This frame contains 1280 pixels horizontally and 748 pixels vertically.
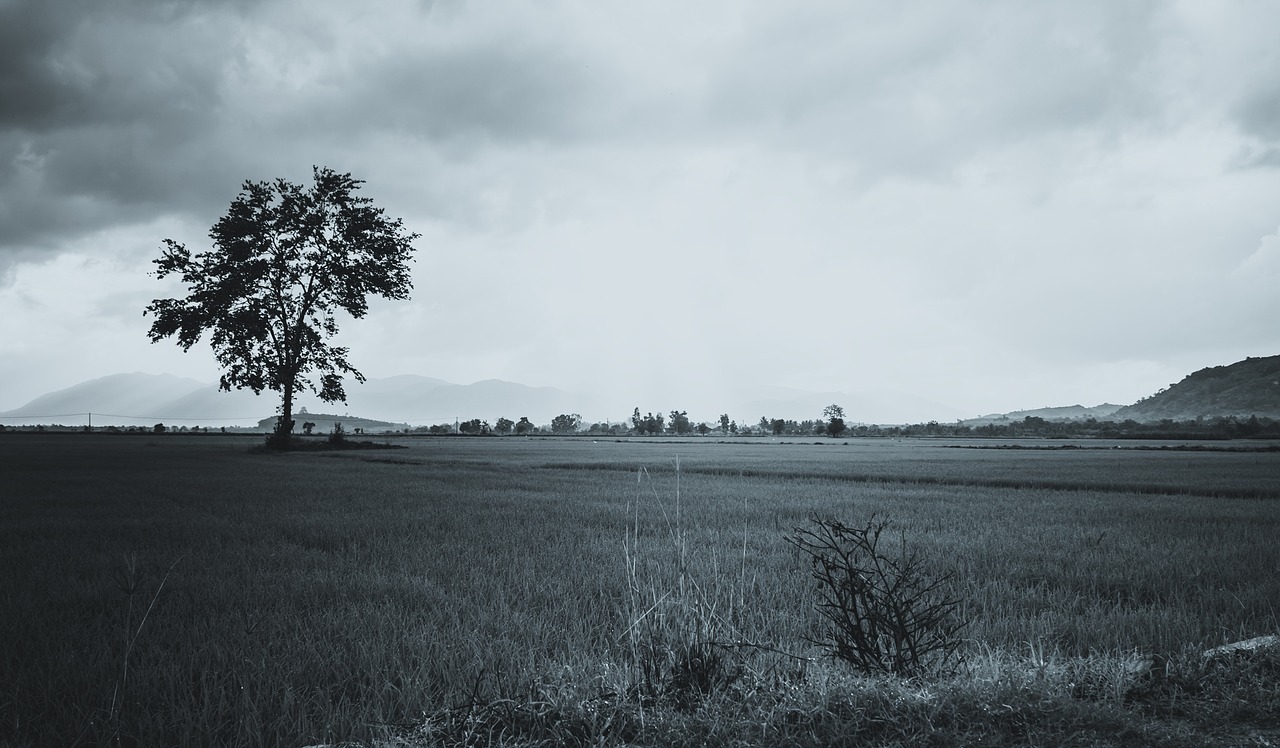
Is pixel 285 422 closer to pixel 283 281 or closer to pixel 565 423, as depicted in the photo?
pixel 283 281

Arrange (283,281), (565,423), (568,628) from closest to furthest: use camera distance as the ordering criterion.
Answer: (568,628), (283,281), (565,423)

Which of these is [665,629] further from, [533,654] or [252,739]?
[252,739]

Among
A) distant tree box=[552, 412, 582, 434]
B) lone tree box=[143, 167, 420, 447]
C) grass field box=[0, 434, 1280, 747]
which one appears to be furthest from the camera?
distant tree box=[552, 412, 582, 434]

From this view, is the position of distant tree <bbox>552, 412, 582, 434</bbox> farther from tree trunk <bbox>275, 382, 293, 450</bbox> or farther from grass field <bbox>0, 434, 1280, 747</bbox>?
grass field <bbox>0, 434, 1280, 747</bbox>

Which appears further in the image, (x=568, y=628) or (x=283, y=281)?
(x=283, y=281)

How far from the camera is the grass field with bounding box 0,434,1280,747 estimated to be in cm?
253

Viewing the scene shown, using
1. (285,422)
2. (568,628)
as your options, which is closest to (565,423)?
(285,422)

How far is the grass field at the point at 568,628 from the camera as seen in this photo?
2529 millimetres

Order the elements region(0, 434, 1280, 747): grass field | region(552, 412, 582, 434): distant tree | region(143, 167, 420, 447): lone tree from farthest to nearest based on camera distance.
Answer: region(552, 412, 582, 434): distant tree
region(143, 167, 420, 447): lone tree
region(0, 434, 1280, 747): grass field

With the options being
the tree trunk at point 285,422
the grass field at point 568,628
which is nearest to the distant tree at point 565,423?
the tree trunk at point 285,422

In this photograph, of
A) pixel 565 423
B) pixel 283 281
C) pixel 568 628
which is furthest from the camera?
pixel 565 423

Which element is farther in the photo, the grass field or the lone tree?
the lone tree

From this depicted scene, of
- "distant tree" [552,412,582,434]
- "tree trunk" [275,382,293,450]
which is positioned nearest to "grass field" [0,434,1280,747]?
"tree trunk" [275,382,293,450]

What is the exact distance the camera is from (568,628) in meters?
4.06
